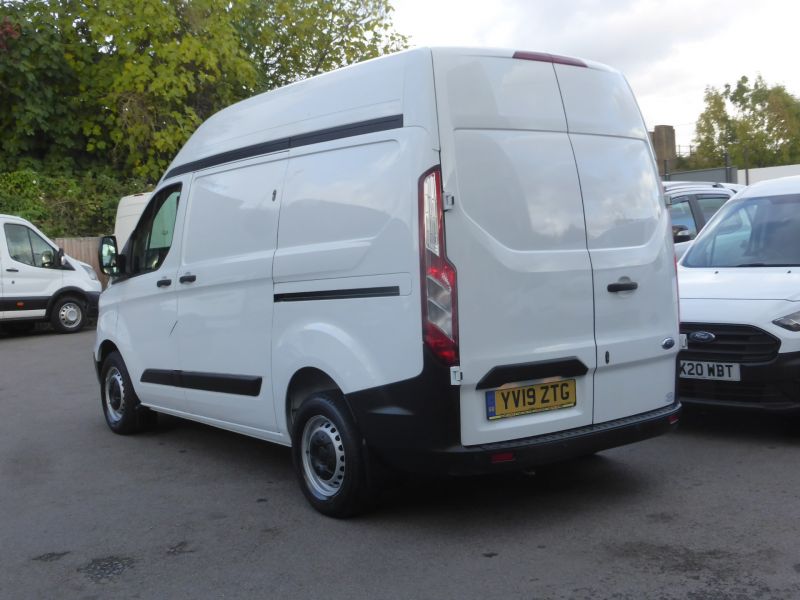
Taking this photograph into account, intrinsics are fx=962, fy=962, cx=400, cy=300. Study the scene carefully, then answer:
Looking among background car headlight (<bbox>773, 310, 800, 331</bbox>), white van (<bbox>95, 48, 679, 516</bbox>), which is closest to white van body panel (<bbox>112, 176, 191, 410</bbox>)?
white van (<bbox>95, 48, 679, 516</bbox>)

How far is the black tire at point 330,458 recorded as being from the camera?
4949 millimetres

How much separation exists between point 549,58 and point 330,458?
2.44m

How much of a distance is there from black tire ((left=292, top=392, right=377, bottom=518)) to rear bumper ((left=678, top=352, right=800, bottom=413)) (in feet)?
9.04

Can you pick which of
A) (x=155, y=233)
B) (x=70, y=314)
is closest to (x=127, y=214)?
(x=70, y=314)

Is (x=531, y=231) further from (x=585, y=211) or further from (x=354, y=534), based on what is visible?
(x=354, y=534)

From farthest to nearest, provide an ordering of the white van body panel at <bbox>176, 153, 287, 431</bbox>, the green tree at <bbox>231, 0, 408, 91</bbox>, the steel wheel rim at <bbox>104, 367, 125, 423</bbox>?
1. the green tree at <bbox>231, 0, 408, 91</bbox>
2. the steel wheel rim at <bbox>104, 367, 125, 423</bbox>
3. the white van body panel at <bbox>176, 153, 287, 431</bbox>

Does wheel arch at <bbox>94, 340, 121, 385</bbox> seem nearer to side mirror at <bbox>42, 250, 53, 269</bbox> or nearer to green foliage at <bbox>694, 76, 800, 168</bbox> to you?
side mirror at <bbox>42, 250, 53, 269</bbox>

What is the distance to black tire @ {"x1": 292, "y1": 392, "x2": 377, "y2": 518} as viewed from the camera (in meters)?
4.95

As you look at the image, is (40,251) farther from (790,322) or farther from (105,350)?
(790,322)

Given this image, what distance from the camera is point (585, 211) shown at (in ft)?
16.5

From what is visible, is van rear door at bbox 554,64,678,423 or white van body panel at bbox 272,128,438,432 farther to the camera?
van rear door at bbox 554,64,678,423

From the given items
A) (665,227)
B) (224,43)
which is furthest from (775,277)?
(224,43)

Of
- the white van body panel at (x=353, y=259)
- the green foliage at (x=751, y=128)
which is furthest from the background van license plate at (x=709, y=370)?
the green foliage at (x=751, y=128)

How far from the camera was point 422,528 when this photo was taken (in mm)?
4945
